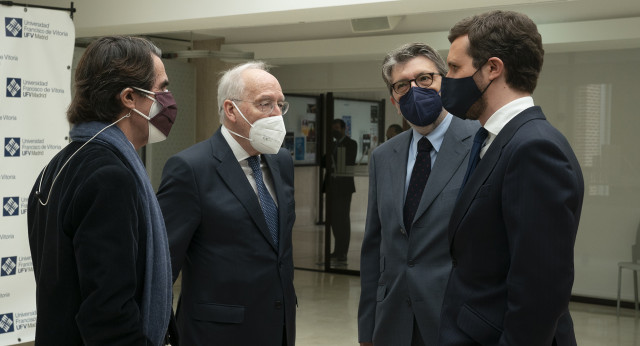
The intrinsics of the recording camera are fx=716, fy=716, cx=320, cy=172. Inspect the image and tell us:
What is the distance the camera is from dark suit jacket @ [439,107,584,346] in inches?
72.2

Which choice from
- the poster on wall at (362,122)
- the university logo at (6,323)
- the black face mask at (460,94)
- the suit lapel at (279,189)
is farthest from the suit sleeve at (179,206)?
the poster on wall at (362,122)

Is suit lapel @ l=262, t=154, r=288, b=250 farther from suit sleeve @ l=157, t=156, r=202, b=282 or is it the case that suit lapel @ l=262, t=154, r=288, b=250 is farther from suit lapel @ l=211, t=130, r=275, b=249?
suit sleeve @ l=157, t=156, r=202, b=282

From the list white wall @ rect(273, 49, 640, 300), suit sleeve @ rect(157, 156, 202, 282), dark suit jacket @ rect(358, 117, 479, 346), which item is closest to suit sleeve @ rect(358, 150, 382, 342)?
dark suit jacket @ rect(358, 117, 479, 346)

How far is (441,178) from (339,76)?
7590 millimetres

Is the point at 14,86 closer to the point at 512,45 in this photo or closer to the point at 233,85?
the point at 233,85

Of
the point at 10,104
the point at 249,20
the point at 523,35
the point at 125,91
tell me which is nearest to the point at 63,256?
the point at 125,91

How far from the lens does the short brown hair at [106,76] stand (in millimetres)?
2047

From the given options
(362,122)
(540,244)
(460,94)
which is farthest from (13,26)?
(362,122)

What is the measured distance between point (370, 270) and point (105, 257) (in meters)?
1.53

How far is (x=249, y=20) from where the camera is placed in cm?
618

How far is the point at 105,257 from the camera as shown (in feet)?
6.07

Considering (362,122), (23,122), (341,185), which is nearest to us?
(23,122)

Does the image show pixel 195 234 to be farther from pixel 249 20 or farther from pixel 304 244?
pixel 304 244

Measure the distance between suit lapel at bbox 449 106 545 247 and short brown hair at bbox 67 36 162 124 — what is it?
1.01 m
